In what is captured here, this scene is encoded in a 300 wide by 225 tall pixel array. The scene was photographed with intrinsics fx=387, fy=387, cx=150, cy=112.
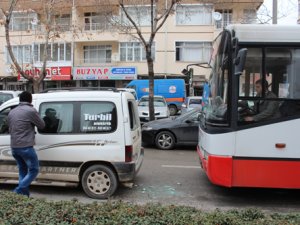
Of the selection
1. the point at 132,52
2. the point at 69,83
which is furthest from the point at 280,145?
the point at 69,83

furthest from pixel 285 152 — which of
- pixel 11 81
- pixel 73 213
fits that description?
pixel 11 81

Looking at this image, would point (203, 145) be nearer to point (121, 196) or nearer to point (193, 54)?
point (121, 196)

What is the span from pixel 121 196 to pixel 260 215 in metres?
3.31

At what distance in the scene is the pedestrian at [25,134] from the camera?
6.12 metres

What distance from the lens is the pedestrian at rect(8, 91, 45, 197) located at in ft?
20.1

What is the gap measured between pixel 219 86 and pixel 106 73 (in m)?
28.0

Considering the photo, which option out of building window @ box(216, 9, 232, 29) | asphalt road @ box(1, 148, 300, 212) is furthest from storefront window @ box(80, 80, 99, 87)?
asphalt road @ box(1, 148, 300, 212)

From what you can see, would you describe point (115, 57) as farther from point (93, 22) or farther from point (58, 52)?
point (58, 52)

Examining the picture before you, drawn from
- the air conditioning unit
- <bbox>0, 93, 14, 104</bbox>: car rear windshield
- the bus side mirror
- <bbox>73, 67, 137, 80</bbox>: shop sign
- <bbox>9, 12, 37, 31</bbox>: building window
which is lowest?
<bbox>0, 93, 14, 104</bbox>: car rear windshield

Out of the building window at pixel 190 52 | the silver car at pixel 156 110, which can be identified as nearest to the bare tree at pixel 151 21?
the silver car at pixel 156 110

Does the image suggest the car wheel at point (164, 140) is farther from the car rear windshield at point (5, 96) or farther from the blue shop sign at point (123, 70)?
the blue shop sign at point (123, 70)

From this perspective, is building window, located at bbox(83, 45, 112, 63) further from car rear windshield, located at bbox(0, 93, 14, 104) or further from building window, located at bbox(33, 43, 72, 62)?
car rear windshield, located at bbox(0, 93, 14, 104)

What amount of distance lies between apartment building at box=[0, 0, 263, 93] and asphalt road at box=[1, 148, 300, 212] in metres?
24.2

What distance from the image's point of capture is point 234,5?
103 ft
